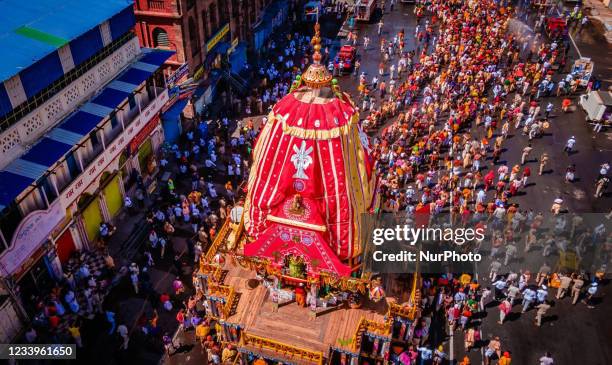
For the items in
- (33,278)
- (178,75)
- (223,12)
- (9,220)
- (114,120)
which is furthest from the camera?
(223,12)

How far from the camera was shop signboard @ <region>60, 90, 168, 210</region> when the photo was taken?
71.8ft

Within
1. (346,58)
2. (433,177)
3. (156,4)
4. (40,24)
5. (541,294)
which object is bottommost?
(433,177)

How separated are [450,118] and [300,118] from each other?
69.2ft

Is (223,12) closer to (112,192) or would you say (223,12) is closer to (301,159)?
(112,192)

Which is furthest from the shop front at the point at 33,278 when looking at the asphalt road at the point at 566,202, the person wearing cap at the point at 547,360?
the person wearing cap at the point at 547,360

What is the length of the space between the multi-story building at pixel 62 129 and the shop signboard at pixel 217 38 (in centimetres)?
834

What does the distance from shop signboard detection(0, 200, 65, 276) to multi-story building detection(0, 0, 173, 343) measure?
0.04 m

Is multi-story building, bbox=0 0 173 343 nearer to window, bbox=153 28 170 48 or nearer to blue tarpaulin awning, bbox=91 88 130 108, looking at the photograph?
blue tarpaulin awning, bbox=91 88 130 108

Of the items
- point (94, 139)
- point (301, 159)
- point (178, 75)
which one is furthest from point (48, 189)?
point (178, 75)

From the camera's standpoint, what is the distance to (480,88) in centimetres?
3781

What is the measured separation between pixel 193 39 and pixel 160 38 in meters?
2.23

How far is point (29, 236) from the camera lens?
19.4 metres

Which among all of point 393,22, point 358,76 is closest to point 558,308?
point 358,76

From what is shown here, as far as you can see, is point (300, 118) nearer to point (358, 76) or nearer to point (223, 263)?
point (223, 263)
